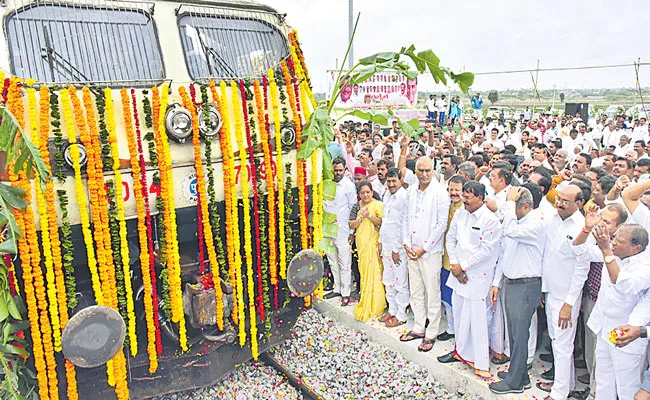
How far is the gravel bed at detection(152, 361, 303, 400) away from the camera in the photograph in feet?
14.8

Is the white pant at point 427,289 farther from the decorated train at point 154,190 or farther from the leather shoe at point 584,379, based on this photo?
the decorated train at point 154,190

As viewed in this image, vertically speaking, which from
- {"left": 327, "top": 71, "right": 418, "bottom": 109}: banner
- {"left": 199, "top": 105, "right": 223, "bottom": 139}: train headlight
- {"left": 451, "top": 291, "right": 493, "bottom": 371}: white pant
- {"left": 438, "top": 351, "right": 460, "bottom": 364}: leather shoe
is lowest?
{"left": 438, "top": 351, "right": 460, "bottom": 364}: leather shoe

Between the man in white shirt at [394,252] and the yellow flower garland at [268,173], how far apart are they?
1.84 m

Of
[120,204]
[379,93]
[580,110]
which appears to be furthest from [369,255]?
[580,110]

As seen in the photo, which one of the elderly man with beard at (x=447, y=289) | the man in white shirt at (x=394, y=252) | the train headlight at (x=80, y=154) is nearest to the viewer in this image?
the train headlight at (x=80, y=154)

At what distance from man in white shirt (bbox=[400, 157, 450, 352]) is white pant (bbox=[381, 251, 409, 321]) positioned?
22cm

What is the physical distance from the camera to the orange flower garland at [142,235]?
338cm

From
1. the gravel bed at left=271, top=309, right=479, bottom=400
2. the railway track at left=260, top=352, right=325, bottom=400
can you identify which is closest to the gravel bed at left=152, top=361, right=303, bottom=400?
the railway track at left=260, top=352, right=325, bottom=400

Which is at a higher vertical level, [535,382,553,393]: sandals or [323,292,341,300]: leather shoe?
[323,292,341,300]: leather shoe

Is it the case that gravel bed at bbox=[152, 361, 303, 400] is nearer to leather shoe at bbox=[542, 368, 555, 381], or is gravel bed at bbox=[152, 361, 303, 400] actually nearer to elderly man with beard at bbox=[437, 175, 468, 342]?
elderly man with beard at bbox=[437, 175, 468, 342]

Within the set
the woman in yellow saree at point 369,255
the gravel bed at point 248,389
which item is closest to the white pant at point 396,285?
the woman in yellow saree at point 369,255

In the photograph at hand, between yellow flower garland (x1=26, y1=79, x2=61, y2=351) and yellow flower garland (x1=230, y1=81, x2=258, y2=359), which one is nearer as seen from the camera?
yellow flower garland (x1=26, y1=79, x2=61, y2=351)

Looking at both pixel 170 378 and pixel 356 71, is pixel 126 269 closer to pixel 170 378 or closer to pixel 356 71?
pixel 170 378

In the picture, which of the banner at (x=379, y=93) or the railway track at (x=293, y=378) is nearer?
the railway track at (x=293, y=378)
